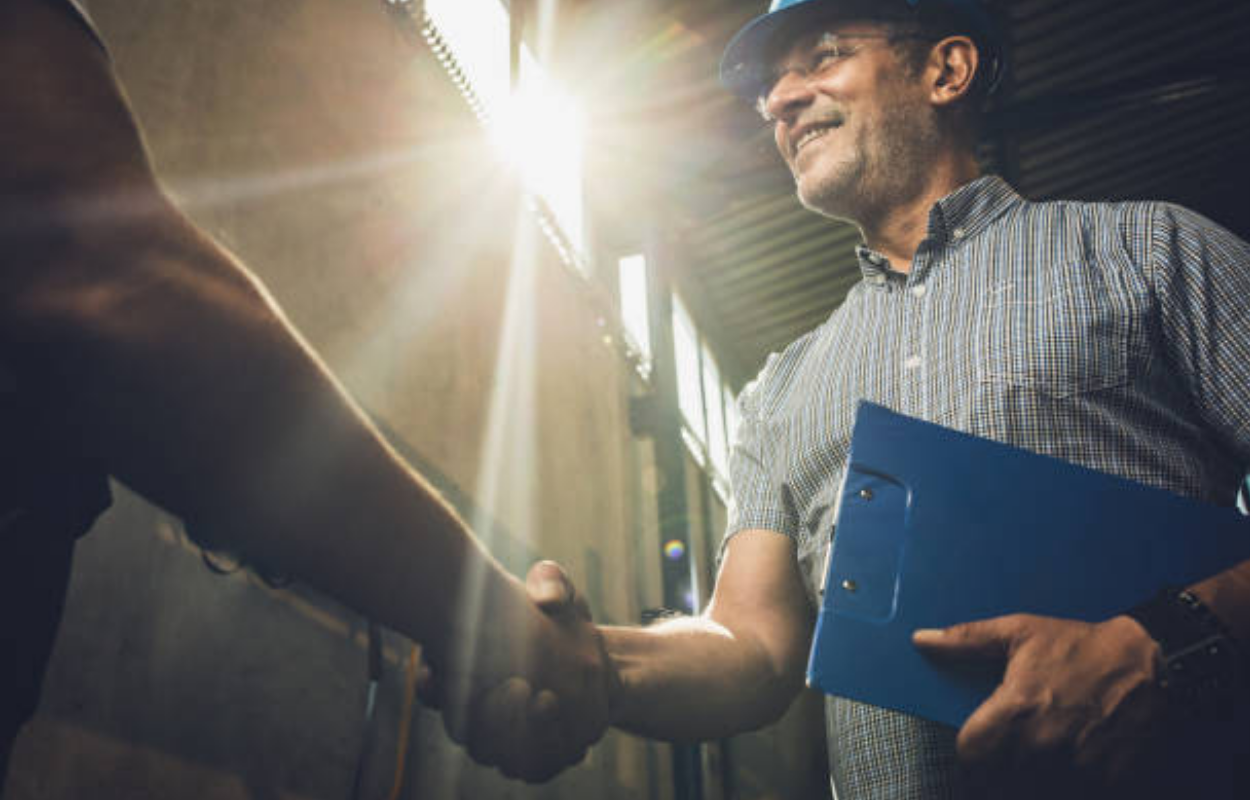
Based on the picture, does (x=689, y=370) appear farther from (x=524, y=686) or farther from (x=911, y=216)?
(x=524, y=686)

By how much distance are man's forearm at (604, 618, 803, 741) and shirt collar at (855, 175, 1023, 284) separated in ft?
2.99

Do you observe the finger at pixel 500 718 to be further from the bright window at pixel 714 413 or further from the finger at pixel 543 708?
the bright window at pixel 714 413

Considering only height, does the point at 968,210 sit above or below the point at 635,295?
below

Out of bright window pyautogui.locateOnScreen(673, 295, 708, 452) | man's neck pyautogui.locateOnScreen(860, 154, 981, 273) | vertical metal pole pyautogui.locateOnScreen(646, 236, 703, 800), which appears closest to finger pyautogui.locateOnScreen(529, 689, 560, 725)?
man's neck pyautogui.locateOnScreen(860, 154, 981, 273)

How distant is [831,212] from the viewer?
2004 millimetres

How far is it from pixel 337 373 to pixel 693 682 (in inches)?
48.3

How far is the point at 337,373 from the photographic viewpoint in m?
1.99

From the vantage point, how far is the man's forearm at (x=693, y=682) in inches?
54.9

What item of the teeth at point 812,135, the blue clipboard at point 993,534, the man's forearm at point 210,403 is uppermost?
the teeth at point 812,135

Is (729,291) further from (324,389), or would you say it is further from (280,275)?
(324,389)

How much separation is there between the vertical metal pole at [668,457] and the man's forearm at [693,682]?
119 inches

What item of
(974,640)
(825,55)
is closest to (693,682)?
(974,640)

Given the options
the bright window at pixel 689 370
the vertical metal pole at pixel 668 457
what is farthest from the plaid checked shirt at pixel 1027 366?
the bright window at pixel 689 370

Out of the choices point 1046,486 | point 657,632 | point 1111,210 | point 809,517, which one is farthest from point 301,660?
point 1111,210
